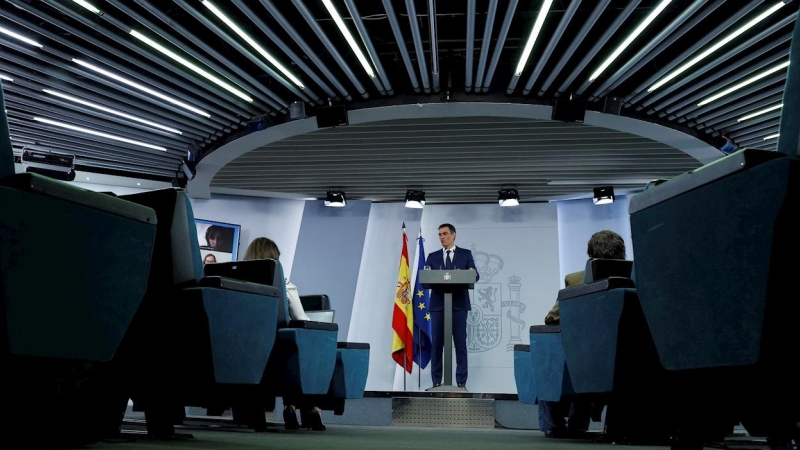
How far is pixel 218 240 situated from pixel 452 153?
3.65 m

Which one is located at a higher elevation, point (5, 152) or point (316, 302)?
point (5, 152)

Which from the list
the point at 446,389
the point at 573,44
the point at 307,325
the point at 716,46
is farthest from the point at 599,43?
the point at 446,389

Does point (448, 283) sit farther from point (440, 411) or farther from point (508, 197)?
point (508, 197)

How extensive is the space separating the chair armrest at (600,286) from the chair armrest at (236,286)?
1.36 metres

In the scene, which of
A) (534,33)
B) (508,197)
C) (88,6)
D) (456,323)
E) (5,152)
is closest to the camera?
(5,152)

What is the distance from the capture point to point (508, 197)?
28.8 feet

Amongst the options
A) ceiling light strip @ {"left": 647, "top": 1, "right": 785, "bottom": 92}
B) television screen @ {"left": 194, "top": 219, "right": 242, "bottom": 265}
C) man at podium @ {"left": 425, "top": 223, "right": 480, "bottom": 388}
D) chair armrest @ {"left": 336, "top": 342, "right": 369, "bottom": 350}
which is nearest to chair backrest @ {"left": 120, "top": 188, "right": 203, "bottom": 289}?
chair armrest @ {"left": 336, "top": 342, "right": 369, "bottom": 350}

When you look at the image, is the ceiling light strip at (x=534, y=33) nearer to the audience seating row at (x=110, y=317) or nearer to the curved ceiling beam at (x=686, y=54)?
the curved ceiling beam at (x=686, y=54)

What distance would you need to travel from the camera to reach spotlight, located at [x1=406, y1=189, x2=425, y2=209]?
8883 millimetres

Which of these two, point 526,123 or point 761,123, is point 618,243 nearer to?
point 526,123

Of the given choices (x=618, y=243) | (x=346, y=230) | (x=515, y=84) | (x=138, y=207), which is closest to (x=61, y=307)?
(x=138, y=207)

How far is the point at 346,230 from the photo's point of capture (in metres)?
9.46

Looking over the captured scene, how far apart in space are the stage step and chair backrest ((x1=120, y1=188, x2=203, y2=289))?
4076 mm

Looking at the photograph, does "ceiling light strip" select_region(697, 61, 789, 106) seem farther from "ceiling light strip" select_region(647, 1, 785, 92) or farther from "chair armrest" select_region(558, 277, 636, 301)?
"chair armrest" select_region(558, 277, 636, 301)
